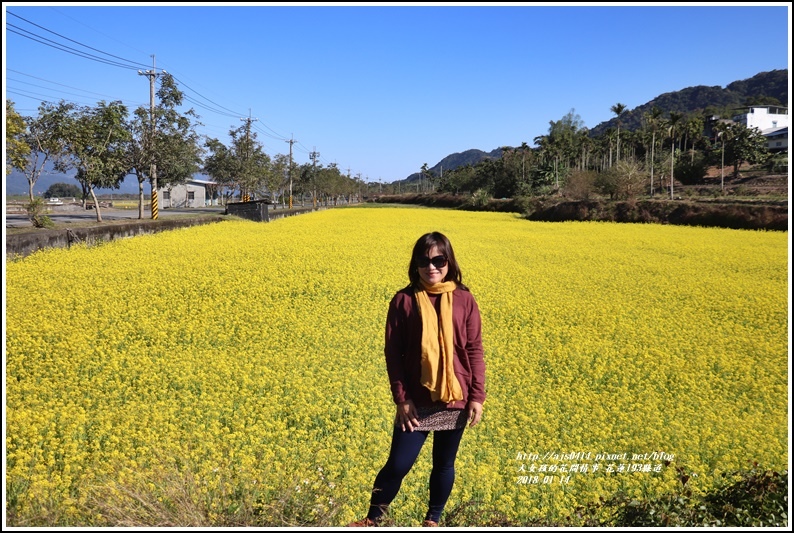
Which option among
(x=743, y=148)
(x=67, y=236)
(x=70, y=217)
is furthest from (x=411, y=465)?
(x=743, y=148)

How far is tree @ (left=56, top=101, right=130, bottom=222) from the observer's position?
25844mm

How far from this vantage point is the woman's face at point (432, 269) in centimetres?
315

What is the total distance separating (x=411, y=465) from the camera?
3320 mm

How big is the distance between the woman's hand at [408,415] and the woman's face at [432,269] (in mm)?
650

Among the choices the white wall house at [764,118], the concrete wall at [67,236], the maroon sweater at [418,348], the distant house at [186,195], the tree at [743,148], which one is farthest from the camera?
the white wall house at [764,118]

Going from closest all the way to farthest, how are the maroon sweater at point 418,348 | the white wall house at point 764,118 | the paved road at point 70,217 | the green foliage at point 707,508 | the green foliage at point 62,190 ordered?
1. the maroon sweater at point 418,348
2. the green foliage at point 707,508
3. the paved road at point 70,217
4. the white wall house at point 764,118
5. the green foliage at point 62,190

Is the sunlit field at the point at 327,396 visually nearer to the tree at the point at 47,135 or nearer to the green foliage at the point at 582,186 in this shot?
the tree at the point at 47,135

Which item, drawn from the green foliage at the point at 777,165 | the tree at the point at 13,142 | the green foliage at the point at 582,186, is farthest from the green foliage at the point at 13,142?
the green foliage at the point at 777,165

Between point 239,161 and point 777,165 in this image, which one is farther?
point 777,165

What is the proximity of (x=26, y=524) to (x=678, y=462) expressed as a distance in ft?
14.6

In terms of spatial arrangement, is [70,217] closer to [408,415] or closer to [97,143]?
[97,143]

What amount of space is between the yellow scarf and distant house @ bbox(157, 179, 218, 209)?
2876 inches

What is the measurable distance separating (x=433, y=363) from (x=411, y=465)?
2.04 ft

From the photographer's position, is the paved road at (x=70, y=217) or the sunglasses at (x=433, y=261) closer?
the sunglasses at (x=433, y=261)
